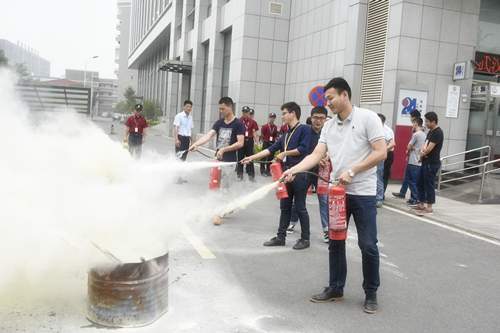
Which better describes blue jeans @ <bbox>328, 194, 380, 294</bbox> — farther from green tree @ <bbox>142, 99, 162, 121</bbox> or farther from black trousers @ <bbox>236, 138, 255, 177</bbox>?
green tree @ <bbox>142, 99, 162, 121</bbox>

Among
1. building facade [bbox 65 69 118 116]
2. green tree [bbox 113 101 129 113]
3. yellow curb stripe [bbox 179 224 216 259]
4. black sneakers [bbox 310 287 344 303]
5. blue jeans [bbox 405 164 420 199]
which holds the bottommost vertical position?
yellow curb stripe [bbox 179 224 216 259]

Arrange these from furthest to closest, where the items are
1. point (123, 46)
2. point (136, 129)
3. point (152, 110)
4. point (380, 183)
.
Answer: point (123, 46) < point (152, 110) < point (136, 129) < point (380, 183)

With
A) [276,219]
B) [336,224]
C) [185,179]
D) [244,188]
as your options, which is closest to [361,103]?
[244,188]

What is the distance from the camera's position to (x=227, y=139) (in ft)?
23.9

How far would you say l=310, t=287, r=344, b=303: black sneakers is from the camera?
4094mm

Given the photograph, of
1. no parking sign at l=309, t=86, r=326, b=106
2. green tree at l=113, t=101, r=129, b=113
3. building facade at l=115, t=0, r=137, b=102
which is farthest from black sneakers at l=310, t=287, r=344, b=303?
building facade at l=115, t=0, r=137, b=102

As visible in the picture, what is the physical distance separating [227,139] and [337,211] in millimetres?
3713

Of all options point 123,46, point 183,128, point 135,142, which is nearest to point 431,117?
point 183,128

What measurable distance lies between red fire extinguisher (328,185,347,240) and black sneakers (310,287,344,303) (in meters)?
0.58

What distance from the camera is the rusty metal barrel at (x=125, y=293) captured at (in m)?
3.25

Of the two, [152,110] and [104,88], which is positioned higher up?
[104,88]

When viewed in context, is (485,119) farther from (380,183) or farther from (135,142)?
(135,142)

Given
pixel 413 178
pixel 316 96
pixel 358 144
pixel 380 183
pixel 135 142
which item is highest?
pixel 316 96

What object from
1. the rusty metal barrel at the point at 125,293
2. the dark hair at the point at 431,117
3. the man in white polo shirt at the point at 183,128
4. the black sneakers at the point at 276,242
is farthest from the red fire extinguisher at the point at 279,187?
the man in white polo shirt at the point at 183,128
